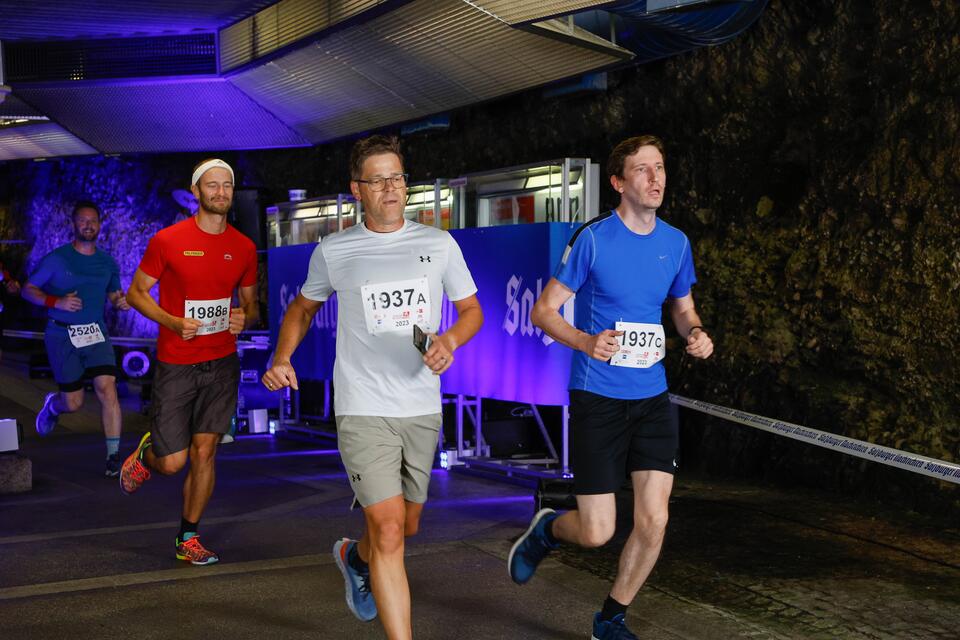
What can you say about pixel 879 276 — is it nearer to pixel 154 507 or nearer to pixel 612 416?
pixel 612 416

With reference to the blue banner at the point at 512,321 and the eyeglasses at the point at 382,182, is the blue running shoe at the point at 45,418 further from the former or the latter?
the eyeglasses at the point at 382,182

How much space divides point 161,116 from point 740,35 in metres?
9.02

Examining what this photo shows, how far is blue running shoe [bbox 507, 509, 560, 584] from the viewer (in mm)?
4715

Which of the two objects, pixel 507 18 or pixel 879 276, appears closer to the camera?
pixel 879 276

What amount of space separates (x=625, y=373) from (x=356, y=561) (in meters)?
1.22

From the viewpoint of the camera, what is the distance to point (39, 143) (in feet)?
60.9

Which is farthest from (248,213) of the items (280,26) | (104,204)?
(104,204)

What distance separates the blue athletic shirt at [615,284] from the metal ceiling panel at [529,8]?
388 centimetres

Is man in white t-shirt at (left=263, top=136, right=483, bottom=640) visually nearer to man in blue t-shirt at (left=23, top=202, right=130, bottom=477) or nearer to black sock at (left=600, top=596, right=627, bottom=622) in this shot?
black sock at (left=600, top=596, right=627, bottom=622)

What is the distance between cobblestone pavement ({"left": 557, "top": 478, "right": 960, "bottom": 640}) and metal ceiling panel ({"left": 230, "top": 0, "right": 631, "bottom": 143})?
3.68m

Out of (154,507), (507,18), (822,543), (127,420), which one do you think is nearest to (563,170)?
(507,18)


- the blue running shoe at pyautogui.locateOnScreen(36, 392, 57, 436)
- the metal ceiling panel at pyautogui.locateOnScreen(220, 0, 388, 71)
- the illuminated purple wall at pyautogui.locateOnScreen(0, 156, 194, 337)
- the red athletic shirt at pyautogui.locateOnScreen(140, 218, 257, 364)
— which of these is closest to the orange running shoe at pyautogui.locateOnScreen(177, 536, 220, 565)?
the red athletic shirt at pyautogui.locateOnScreen(140, 218, 257, 364)

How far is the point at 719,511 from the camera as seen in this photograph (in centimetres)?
742

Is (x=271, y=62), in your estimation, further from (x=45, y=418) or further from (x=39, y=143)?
(x=39, y=143)
